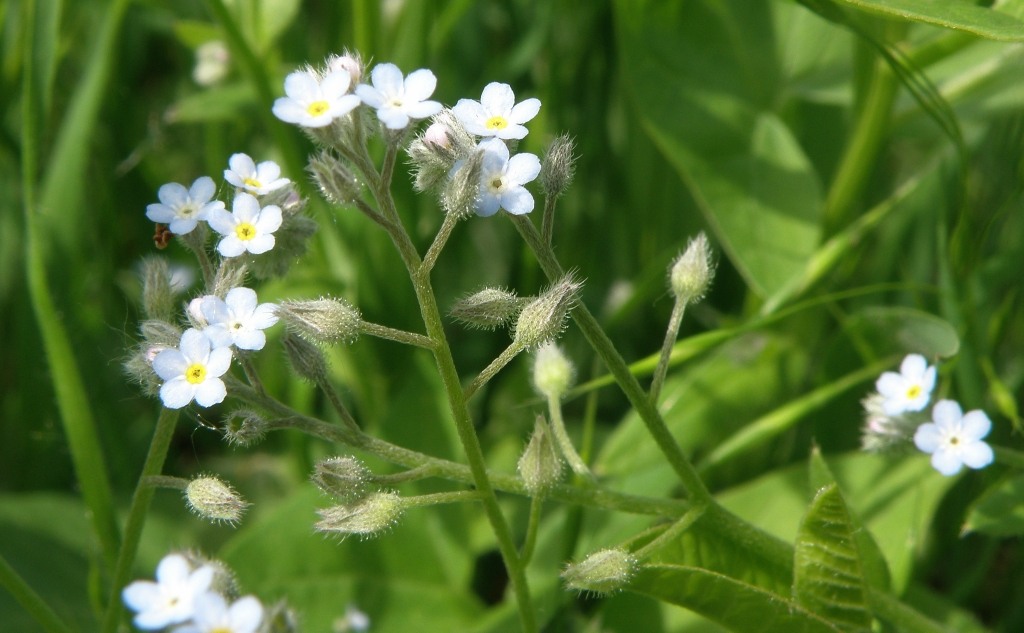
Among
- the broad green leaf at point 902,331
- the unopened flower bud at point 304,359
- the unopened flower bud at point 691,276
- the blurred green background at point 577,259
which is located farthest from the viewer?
the blurred green background at point 577,259

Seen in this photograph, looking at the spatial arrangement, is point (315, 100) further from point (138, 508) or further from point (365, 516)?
point (138, 508)

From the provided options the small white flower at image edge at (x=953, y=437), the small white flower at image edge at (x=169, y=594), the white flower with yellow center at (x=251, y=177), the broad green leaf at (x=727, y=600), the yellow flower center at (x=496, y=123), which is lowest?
the broad green leaf at (x=727, y=600)

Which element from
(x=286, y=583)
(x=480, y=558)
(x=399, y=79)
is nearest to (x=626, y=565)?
(x=399, y=79)

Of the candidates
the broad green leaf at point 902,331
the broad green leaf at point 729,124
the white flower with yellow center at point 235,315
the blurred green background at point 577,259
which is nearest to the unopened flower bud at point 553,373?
the blurred green background at point 577,259

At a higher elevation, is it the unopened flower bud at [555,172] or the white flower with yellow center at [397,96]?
the white flower with yellow center at [397,96]

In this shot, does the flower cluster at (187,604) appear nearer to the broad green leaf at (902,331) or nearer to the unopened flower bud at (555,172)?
the unopened flower bud at (555,172)

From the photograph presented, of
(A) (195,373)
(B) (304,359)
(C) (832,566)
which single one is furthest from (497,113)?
(C) (832,566)

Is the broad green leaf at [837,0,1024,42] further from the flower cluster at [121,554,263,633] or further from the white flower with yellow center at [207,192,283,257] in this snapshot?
the flower cluster at [121,554,263,633]
